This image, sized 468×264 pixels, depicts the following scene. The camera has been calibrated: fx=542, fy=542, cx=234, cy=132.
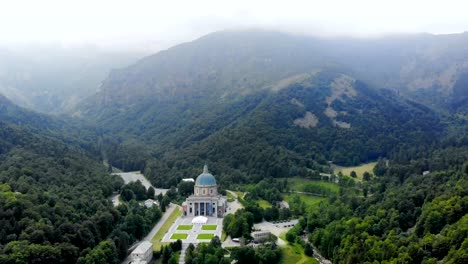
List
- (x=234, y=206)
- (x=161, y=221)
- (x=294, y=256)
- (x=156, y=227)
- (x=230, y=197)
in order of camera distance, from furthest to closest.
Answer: (x=230, y=197) → (x=234, y=206) → (x=161, y=221) → (x=156, y=227) → (x=294, y=256)

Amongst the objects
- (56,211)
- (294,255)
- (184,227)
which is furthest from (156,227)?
(294,255)

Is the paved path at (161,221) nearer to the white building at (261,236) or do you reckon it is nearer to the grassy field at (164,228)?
the grassy field at (164,228)

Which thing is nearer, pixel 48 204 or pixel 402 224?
pixel 402 224

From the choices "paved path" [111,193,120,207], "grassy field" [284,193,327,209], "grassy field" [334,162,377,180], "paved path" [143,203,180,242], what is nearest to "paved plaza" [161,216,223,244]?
"paved path" [143,203,180,242]

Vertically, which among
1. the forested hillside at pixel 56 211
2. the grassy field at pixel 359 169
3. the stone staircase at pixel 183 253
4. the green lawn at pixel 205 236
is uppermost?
the forested hillside at pixel 56 211

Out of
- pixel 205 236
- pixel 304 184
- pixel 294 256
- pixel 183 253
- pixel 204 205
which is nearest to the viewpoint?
pixel 294 256

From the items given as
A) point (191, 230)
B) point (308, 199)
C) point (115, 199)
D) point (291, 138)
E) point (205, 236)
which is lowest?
point (308, 199)

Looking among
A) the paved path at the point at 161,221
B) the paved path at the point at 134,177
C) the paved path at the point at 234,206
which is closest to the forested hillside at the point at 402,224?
the paved path at the point at 234,206

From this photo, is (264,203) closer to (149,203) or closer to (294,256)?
(149,203)
